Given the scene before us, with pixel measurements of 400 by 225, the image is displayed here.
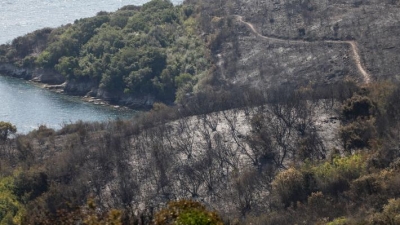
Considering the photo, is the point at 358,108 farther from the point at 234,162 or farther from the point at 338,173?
the point at 338,173

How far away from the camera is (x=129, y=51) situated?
88750mm

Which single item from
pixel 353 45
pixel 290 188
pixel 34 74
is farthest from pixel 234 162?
pixel 34 74

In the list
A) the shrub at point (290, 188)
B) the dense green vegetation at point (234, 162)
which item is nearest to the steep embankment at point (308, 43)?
the dense green vegetation at point (234, 162)

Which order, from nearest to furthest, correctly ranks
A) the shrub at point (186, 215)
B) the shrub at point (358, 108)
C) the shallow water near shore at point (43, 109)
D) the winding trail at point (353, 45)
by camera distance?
the shrub at point (186, 215)
the shrub at point (358, 108)
the winding trail at point (353, 45)
the shallow water near shore at point (43, 109)

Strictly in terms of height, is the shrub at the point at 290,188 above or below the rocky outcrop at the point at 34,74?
below

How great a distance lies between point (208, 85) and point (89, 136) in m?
21.5

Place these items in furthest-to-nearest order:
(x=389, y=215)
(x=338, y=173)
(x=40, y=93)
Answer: (x=40, y=93) < (x=338, y=173) < (x=389, y=215)

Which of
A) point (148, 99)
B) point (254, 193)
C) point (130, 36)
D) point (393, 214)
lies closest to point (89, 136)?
point (254, 193)

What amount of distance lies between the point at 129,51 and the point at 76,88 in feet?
23.0

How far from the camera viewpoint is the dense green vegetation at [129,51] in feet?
277

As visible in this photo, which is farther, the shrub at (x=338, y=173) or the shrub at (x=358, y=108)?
the shrub at (x=358, y=108)

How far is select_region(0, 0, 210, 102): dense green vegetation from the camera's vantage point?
277ft

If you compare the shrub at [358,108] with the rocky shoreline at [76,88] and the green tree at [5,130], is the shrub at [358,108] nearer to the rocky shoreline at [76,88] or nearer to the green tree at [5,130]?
the green tree at [5,130]

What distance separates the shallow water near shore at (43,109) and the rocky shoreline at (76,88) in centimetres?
121
